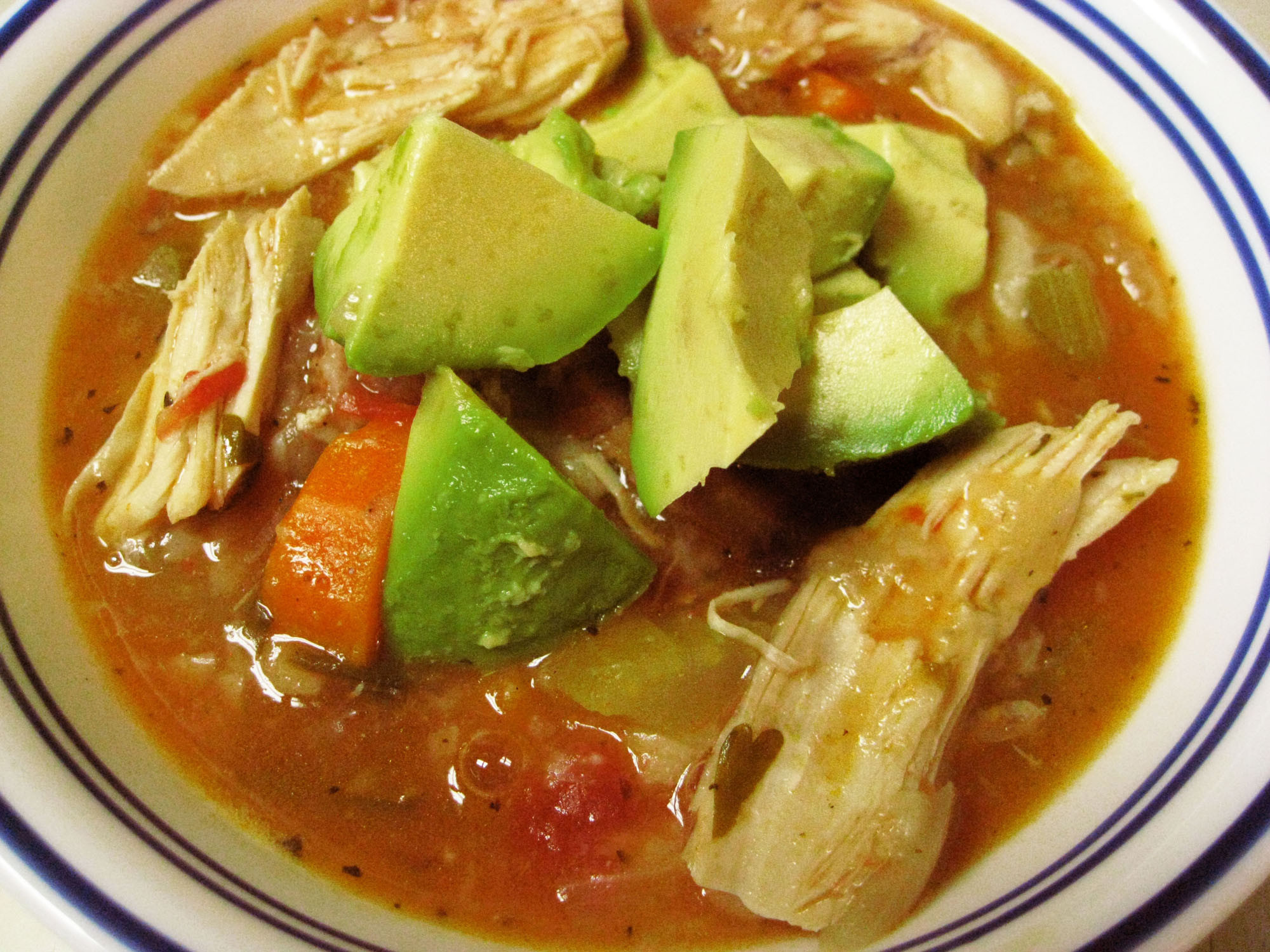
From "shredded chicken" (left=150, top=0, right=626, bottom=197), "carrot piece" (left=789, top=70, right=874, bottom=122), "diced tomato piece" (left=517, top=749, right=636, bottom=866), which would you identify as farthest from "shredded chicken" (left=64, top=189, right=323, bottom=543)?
"carrot piece" (left=789, top=70, right=874, bottom=122)

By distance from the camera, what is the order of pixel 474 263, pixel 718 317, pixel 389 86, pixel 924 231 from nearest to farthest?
pixel 718 317 → pixel 474 263 → pixel 924 231 → pixel 389 86

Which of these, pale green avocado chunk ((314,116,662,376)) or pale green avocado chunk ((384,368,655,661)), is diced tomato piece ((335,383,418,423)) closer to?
pale green avocado chunk ((384,368,655,661))

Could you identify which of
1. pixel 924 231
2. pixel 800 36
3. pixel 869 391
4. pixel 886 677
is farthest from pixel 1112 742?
pixel 800 36

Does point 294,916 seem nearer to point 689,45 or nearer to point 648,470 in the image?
point 648,470

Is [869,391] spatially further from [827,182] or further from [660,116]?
[660,116]

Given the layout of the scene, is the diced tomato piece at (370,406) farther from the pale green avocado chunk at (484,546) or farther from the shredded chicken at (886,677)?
the shredded chicken at (886,677)

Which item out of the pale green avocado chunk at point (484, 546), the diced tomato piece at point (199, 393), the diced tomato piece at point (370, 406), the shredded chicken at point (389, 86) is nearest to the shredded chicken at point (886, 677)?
the pale green avocado chunk at point (484, 546)
